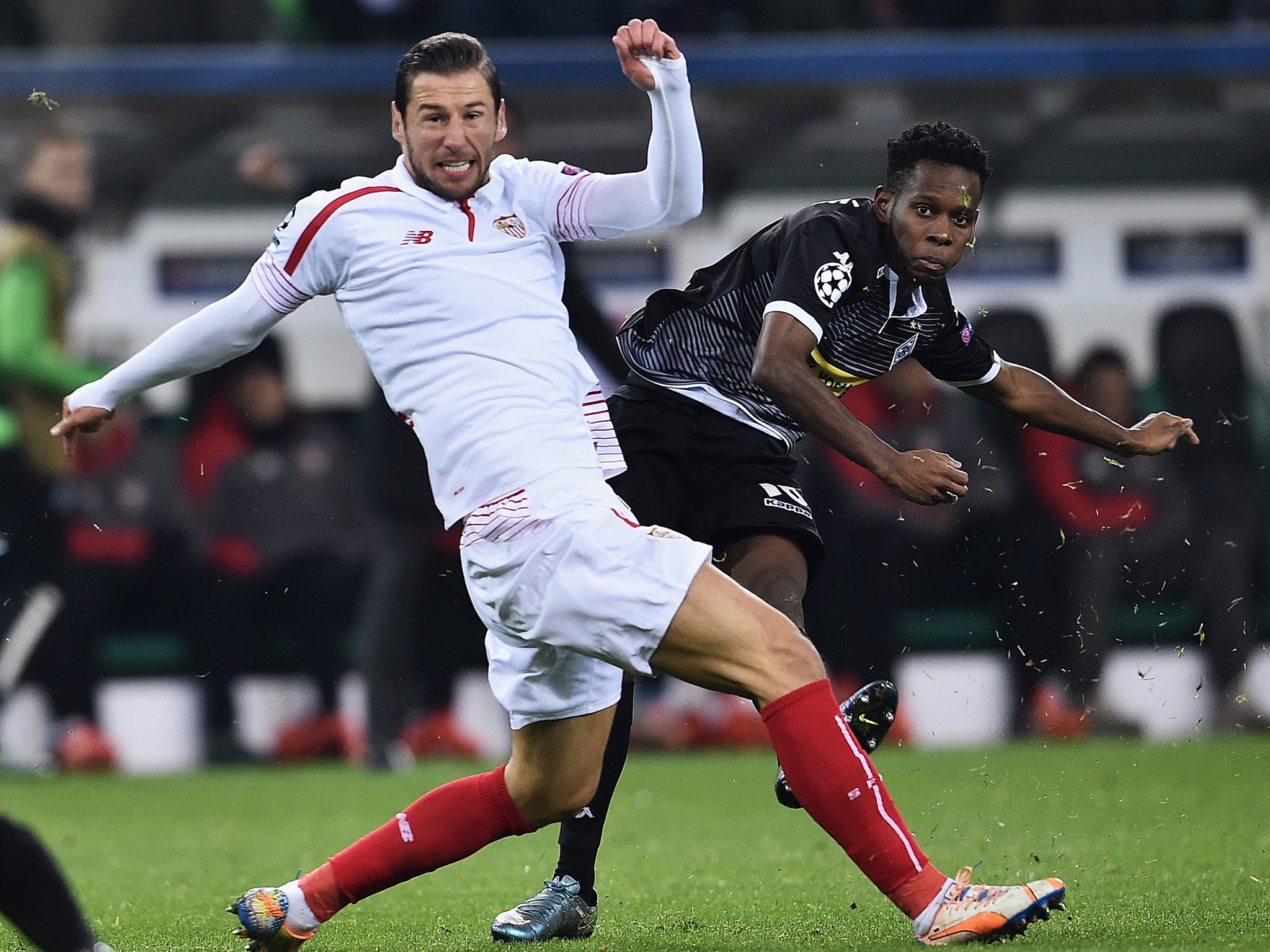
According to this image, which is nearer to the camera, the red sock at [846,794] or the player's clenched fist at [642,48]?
the red sock at [846,794]

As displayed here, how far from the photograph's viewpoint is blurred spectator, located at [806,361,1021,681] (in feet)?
30.0

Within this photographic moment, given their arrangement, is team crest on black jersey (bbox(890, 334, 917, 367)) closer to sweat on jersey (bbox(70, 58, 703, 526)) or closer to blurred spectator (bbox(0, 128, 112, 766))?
sweat on jersey (bbox(70, 58, 703, 526))

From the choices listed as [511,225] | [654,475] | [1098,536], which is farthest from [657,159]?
[1098,536]

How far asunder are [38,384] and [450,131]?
5.61 meters

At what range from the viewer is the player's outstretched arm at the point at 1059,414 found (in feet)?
15.8

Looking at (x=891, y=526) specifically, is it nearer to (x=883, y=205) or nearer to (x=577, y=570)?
(x=883, y=205)

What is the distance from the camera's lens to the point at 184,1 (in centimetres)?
1125

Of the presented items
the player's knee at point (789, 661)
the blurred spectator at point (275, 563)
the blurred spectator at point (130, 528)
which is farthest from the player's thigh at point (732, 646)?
the blurred spectator at point (130, 528)

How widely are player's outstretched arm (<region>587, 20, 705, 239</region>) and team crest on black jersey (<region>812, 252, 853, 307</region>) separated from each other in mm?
381

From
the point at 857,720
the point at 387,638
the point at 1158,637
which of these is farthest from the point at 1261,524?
the point at 857,720

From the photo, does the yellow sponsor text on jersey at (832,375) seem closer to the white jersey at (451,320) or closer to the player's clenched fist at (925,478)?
the player's clenched fist at (925,478)

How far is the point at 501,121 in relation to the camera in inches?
163

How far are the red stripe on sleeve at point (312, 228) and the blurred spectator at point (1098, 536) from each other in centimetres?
539

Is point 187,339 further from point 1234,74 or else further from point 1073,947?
point 1234,74
